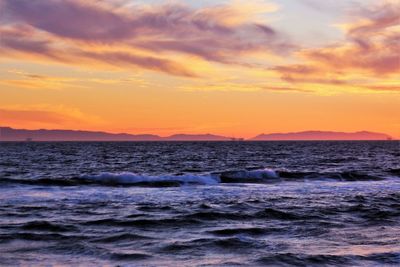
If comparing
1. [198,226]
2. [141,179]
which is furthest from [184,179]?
[198,226]

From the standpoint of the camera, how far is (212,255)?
13.6 metres

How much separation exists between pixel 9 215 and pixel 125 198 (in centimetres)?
727

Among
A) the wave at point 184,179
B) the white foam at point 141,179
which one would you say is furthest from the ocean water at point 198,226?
the white foam at point 141,179

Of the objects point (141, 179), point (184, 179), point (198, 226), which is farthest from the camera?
point (184, 179)

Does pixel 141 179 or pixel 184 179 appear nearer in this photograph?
pixel 141 179

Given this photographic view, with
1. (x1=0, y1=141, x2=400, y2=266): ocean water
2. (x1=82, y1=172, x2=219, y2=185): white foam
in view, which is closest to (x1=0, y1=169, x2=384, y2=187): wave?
(x1=82, y1=172, x2=219, y2=185): white foam

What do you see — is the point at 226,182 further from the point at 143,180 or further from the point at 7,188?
the point at 7,188

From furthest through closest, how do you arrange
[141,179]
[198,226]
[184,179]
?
[184,179], [141,179], [198,226]

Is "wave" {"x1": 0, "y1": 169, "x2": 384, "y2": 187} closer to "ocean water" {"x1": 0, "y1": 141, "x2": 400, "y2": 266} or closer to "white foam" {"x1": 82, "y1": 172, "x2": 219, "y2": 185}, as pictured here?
"white foam" {"x1": 82, "y1": 172, "x2": 219, "y2": 185}

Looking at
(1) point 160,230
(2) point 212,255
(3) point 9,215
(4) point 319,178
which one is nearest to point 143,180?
(4) point 319,178

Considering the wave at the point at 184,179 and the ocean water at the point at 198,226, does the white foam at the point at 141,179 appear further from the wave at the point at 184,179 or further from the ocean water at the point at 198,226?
the ocean water at the point at 198,226

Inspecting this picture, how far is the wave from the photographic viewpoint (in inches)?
1391

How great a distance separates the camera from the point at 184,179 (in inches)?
1485

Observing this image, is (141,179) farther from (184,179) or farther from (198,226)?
(198,226)
